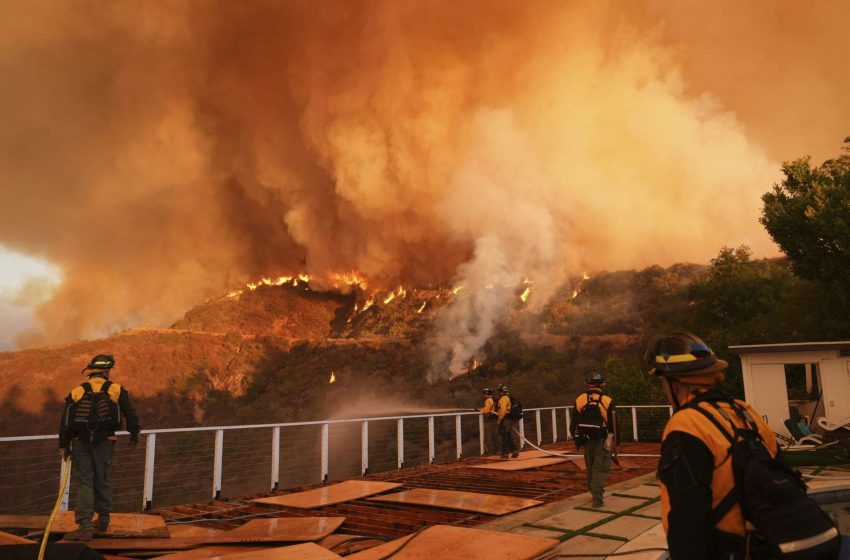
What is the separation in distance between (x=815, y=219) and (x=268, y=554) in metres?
23.8

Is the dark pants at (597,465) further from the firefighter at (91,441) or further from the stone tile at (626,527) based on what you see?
the firefighter at (91,441)

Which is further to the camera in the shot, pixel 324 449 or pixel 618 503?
pixel 324 449

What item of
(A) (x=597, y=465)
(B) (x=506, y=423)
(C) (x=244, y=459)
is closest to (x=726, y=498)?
(A) (x=597, y=465)

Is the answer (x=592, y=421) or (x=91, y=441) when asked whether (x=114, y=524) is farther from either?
(x=592, y=421)

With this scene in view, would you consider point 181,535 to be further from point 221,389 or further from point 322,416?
point 221,389

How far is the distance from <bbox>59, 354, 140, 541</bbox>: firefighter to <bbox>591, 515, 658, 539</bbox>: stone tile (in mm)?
5151

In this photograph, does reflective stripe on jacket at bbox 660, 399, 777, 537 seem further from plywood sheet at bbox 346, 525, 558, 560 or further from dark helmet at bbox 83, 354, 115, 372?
dark helmet at bbox 83, 354, 115, 372

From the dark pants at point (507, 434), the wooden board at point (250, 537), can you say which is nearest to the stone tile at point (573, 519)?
the wooden board at point (250, 537)

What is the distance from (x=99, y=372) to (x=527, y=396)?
35.5m

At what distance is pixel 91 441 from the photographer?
561 centimetres

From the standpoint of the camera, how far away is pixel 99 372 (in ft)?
19.2

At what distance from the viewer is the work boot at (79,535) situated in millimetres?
5211

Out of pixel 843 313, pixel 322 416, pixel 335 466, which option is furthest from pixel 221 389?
pixel 843 313

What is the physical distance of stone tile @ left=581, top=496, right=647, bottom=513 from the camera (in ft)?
21.9
